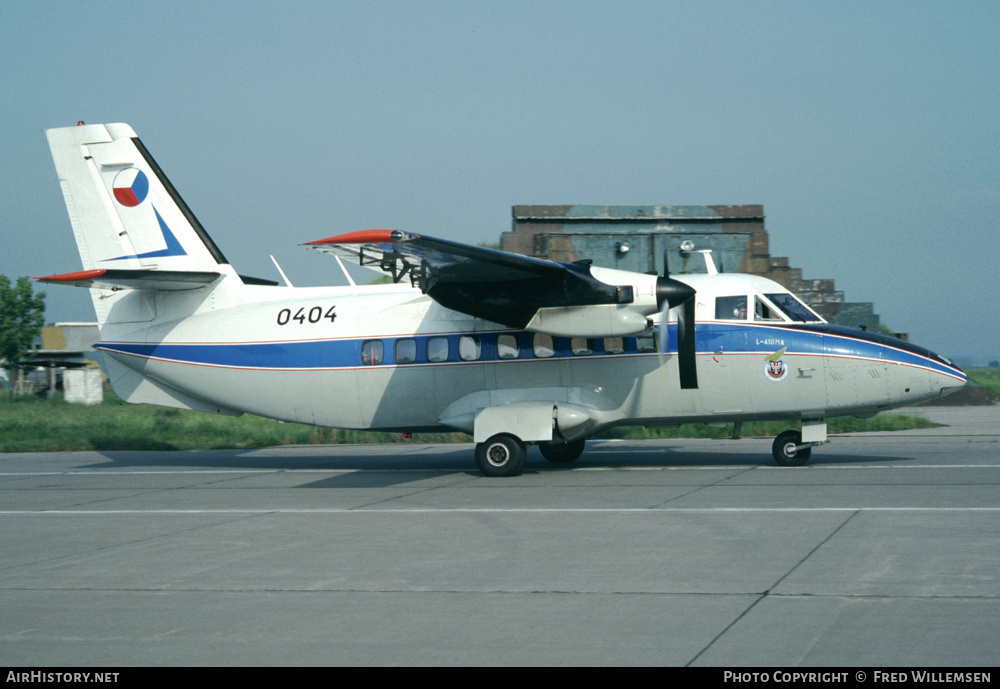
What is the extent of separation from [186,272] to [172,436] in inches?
410

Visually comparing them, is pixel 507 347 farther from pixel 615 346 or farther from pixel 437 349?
pixel 615 346

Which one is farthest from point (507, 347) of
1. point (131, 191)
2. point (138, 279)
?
point (131, 191)

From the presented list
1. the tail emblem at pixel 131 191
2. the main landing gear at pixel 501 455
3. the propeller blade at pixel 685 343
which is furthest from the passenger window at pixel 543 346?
the tail emblem at pixel 131 191

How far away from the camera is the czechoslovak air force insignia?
15016mm

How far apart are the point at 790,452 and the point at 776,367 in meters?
1.55

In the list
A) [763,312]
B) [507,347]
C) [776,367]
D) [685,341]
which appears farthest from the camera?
[507,347]

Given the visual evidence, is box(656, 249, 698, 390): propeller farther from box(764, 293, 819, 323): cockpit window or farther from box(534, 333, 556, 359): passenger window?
box(534, 333, 556, 359): passenger window

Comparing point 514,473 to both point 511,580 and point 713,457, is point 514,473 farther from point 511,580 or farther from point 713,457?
point 511,580

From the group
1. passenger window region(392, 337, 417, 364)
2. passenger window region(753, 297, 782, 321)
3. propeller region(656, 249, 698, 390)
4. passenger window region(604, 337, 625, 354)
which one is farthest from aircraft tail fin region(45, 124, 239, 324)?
passenger window region(753, 297, 782, 321)

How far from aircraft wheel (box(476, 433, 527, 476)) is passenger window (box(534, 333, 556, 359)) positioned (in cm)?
151

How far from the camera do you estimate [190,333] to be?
1747 centimetres

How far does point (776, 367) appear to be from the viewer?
15.0 m

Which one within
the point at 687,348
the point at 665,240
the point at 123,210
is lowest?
the point at 687,348
